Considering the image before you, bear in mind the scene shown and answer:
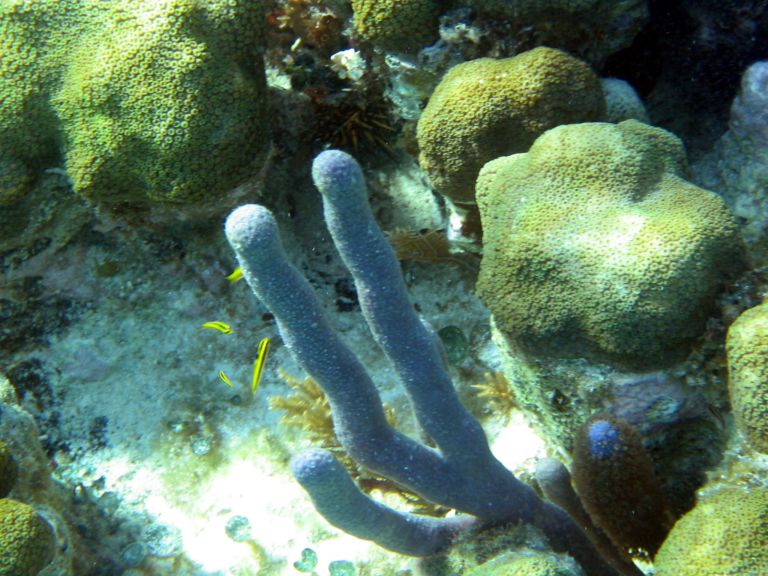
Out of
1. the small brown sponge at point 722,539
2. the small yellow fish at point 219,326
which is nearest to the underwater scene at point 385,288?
the small brown sponge at point 722,539

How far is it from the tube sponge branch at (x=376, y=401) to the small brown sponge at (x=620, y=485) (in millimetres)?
246

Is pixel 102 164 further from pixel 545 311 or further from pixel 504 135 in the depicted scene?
pixel 545 311

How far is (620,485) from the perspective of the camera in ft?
7.70

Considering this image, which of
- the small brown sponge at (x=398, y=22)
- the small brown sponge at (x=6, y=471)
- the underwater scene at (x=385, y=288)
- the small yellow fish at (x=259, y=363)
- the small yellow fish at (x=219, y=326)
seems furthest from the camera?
the small yellow fish at (x=219, y=326)

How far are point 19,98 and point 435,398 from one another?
10.7 ft

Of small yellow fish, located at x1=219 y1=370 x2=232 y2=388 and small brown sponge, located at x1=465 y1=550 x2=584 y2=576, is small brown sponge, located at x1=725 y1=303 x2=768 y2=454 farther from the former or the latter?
small yellow fish, located at x1=219 y1=370 x2=232 y2=388

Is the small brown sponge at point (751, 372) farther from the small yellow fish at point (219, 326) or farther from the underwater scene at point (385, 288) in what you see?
the small yellow fish at point (219, 326)

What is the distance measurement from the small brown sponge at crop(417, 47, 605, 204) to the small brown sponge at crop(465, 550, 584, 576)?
2.06m

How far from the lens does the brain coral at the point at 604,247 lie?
2.34m

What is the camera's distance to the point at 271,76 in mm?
4375

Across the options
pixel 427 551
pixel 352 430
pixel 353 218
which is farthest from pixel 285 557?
pixel 353 218

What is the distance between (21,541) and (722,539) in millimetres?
3119

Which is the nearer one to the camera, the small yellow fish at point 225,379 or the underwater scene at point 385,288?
the underwater scene at point 385,288

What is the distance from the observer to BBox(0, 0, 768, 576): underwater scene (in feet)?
7.55
